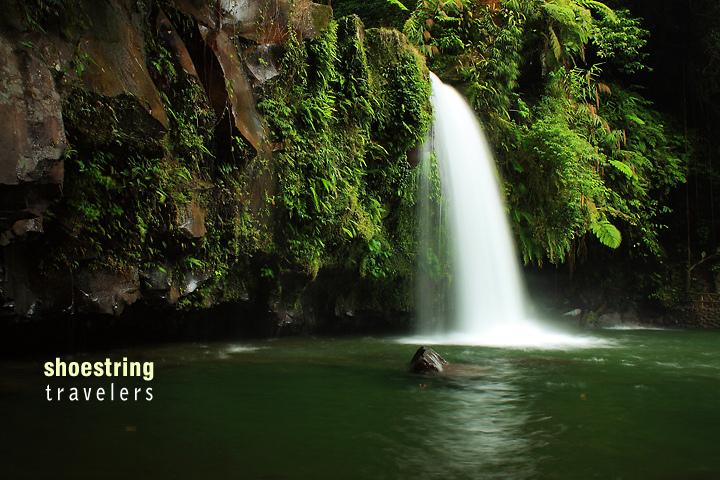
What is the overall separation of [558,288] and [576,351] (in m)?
6.42

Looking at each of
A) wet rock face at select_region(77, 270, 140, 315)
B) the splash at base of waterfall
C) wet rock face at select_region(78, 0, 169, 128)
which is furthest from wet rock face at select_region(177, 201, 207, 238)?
the splash at base of waterfall

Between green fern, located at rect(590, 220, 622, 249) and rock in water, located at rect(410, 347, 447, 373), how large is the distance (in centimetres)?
719

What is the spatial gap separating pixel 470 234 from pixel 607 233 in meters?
3.12

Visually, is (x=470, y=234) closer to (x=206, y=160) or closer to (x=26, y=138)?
(x=206, y=160)

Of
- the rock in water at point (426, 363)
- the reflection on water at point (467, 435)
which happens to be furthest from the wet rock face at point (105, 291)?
the reflection on water at point (467, 435)

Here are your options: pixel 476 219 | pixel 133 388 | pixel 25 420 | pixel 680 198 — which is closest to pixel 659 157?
pixel 680 198

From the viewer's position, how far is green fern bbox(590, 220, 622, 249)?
1330 centimetres

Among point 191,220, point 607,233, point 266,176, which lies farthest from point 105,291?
point 607,233

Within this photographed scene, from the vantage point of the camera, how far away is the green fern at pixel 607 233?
13.3m

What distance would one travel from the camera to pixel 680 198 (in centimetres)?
1631

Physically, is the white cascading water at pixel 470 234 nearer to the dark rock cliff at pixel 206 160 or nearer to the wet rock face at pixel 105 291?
the dark rock cliff at pixel 206 160

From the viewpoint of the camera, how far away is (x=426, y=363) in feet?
24.4

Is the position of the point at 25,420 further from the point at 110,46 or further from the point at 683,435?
the point at 683,435

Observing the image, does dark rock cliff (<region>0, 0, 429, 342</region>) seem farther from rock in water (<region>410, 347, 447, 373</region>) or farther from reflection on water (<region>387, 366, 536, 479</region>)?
reflection on water (<region>387, 366, 536, 479</region>)
